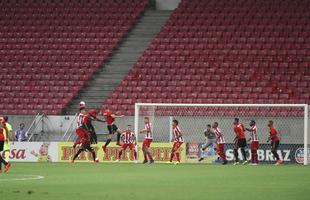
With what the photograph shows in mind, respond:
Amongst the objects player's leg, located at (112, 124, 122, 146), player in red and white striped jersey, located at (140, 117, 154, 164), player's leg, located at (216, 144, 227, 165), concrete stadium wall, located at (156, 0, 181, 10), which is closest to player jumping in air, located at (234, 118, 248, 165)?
player's leg, located at (216, 144, 227, 165)

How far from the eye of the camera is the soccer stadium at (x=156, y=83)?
3800cm

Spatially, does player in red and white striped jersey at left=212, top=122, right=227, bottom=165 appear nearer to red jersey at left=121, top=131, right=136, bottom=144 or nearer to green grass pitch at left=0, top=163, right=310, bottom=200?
red jersey at left=121, top=131, right=136, bottom=144

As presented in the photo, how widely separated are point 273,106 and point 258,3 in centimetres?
947

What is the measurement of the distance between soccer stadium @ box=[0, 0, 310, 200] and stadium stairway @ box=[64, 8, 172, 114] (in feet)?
0.20

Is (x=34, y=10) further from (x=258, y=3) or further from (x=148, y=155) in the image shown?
(x=148, y=155)

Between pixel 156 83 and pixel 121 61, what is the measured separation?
11.4ft


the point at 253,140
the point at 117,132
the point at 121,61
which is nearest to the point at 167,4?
the point at 121,61

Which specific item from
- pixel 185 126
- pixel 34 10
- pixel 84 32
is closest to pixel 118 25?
pixel 84 32

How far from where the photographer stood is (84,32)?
157ft

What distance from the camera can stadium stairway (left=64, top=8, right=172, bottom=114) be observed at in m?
44.0

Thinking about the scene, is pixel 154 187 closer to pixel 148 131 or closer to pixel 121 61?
pixel 148 131

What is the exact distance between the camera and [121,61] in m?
46.2

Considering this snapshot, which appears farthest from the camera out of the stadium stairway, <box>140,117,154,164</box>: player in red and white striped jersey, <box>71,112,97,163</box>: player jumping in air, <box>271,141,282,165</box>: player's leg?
the stadium stairway

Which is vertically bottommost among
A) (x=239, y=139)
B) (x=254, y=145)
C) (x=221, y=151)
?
(x=221, y=151)
